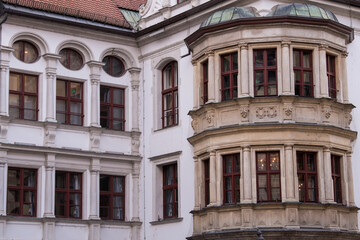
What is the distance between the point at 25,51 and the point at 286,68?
10.3 metres

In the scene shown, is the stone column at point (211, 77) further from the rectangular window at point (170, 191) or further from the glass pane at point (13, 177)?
the glass pane at point (13, 177)

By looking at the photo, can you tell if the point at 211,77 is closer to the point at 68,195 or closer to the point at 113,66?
the point at 113,66

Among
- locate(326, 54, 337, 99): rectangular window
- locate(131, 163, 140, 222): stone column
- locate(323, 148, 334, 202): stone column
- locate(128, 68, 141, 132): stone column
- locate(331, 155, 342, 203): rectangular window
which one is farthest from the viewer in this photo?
locate(128, 68, 141, 132): stone column

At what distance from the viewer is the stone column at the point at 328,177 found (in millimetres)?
29328

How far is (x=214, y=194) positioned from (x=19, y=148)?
7535mm

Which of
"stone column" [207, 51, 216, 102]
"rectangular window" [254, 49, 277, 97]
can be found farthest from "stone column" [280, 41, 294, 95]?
"stone column" [207, 51, 216, 102]

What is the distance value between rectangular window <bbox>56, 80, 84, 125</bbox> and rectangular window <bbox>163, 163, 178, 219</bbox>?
3983 mm

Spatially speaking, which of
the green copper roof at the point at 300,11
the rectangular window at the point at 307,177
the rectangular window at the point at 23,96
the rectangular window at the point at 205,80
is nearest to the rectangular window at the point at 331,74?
the green copper roof at the point at 300,11

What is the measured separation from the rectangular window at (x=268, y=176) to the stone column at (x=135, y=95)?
7336 millimetres

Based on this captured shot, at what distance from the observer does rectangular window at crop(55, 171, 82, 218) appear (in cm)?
3309

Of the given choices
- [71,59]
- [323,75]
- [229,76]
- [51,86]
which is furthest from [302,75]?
[51,86]

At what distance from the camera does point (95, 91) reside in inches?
1361

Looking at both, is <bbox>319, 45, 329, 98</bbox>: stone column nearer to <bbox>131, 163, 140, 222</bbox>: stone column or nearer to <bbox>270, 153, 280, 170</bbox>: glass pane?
<bbox>270, 153, 280, 170</bbox>: glass pane

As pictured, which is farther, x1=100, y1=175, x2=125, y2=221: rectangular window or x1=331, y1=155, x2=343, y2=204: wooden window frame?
x1=100, y1=175, x2=125, y2=221: rectangular window
